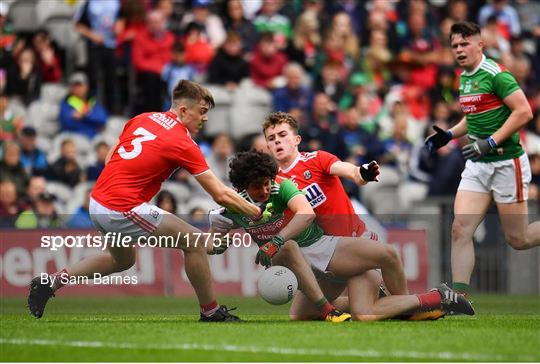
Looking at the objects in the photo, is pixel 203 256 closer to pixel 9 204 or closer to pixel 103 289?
pixel 103 289

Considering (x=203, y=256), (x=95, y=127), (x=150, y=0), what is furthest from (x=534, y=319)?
(x=150, y=0)

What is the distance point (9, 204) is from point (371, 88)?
21.5 feet

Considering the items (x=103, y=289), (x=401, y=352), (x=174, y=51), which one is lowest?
(x=103, y=289)

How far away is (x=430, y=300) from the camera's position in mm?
10703

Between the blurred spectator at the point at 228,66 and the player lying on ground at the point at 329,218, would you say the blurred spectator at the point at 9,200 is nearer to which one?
the blurred spectator at the point at 228,66

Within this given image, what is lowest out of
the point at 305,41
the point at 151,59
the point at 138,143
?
the point at 138,143

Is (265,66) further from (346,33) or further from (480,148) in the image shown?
(480,148)

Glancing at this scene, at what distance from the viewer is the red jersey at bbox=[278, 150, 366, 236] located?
1095cm

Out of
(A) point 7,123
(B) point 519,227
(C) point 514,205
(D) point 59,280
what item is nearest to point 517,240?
(B) point 519,227

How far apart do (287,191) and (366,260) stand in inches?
35.5

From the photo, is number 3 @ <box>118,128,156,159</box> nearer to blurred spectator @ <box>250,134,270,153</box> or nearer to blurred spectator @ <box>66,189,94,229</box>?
blurred spectator @ <box>66,189,94,229</box>

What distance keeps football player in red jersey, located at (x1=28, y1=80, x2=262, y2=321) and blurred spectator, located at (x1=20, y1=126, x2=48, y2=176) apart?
712 centimetres

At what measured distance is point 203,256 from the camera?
10375 mm

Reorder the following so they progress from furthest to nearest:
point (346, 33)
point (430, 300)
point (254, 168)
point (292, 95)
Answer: point (346, 33)
point (292, 95)
point (430, 300)
point (254, 168)
